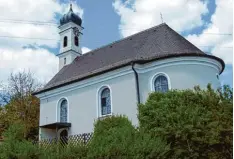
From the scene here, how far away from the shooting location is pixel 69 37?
1006 inches

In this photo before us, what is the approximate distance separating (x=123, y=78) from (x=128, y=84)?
0.61 m

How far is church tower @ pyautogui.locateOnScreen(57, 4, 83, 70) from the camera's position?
24.9 meters

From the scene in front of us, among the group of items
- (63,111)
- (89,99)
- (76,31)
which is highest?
(76,31)

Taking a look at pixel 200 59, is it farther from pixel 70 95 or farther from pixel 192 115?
pixel 70 95

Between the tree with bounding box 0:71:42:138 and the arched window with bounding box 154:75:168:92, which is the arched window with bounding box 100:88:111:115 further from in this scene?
the tree with bounding box 0:71:42:138

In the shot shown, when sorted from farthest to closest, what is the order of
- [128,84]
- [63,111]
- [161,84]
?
[63,111] < [128,84] < [161,84]

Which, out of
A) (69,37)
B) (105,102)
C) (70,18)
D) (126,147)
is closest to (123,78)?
(105,102)

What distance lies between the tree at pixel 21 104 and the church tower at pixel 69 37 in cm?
653

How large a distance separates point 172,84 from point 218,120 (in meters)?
5.97

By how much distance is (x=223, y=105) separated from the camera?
30.6ft

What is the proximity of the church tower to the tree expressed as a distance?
257 inches

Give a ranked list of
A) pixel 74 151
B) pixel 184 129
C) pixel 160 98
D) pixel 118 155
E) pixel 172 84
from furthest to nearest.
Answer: pixel 172 84, pixel 160 98, pixel 184 129, pixel 74 151, pixel 118 155

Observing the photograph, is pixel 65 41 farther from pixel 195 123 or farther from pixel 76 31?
pixel 195 123

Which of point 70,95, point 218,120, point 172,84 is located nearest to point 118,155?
point 218,120
